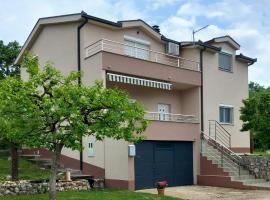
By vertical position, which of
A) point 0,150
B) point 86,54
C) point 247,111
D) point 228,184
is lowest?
point 228,184

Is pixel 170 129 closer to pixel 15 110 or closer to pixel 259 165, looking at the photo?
pixel 259 165

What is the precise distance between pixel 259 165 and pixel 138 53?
11.3 meters

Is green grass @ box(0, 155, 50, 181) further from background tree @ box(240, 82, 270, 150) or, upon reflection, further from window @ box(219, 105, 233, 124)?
window @ box(219, 105, 233, 124)

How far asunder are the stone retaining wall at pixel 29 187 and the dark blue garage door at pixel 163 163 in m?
4.33

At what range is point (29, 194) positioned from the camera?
22.1 meters

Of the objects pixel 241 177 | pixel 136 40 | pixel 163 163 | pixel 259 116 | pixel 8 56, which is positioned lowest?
pixel 241 177

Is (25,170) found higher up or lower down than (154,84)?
lower down

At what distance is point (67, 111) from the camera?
1606cm

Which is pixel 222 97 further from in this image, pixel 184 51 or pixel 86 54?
pixel 86 54

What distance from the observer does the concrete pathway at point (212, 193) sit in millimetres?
23862

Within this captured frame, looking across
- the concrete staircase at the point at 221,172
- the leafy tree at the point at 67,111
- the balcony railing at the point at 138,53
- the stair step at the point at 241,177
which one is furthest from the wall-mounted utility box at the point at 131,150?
the leafy tree at the point at 67,111

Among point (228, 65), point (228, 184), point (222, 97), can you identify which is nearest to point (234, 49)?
point (228, 65)

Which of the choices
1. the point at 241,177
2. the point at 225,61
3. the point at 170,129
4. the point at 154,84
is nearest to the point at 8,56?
the point at 154,84

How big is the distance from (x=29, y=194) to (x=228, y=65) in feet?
70.6
